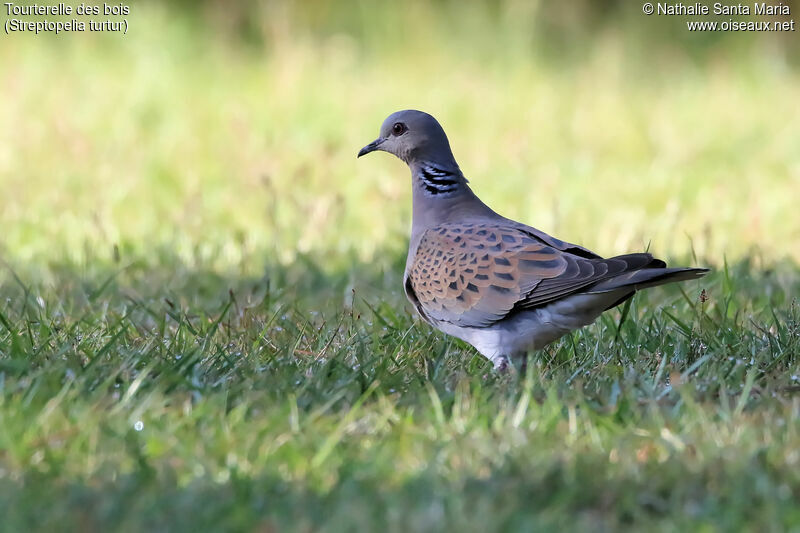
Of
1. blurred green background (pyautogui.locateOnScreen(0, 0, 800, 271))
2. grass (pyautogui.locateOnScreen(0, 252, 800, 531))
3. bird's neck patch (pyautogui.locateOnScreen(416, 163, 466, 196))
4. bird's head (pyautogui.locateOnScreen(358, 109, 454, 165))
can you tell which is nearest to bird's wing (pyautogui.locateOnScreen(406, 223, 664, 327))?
grass (pyautogui.locateOnScreen(0, 252, 800, 531))

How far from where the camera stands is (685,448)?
2.98m

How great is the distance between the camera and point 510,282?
4.02 meters

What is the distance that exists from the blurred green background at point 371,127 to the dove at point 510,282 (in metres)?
1.31

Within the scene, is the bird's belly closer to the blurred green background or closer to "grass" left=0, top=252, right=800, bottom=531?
"grass" left=0, top=252, right=800, bottom=531

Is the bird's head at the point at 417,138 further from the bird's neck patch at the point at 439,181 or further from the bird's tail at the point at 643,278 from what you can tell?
the bird's tail at the point at 643,278

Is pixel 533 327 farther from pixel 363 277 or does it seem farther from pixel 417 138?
pixel 363 277

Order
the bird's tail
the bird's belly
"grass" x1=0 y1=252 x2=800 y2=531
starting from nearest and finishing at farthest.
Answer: "grass" x1=0 y1=252 x2=800 y2=531
the bird's tail
the bird's belly

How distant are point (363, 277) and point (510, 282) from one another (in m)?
1.82

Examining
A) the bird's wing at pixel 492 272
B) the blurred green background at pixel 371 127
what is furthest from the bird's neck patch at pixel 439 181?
the blurred green background at pixel 371 127

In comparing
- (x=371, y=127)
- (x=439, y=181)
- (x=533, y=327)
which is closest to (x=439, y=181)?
(x=439, y=181)

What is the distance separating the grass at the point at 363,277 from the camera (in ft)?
9.04

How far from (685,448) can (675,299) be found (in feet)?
7.31

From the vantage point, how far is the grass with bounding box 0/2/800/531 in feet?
9.04

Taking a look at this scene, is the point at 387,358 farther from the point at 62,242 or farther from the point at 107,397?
the point at 62,242
